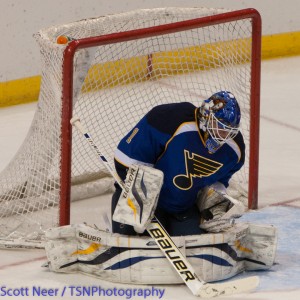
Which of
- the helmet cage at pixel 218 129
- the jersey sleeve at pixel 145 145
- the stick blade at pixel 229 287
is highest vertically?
the helmet cage at pixel 218 129

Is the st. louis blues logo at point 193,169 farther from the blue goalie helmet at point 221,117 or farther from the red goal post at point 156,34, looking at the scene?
the red goal post at point 156,34

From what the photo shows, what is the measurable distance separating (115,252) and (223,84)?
1.39m

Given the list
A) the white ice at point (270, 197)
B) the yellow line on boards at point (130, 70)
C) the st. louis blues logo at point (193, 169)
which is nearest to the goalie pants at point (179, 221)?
the st. louis blues logo at point (193, 169)

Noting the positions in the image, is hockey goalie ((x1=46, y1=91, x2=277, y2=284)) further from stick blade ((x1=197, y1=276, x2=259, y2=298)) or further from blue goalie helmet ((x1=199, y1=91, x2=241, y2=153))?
stick blade ((x1=197, y1=276, x2=259, y2=298))

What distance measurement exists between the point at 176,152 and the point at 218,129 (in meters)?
0.22

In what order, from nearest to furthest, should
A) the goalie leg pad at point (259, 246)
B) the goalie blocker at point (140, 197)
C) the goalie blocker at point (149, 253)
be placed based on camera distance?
the goalie blocker at point (140, 197)
the goalie blocker at point (149, 253)
the goalie leg pad at point (259, 246)

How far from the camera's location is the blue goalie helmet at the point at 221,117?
4.76m

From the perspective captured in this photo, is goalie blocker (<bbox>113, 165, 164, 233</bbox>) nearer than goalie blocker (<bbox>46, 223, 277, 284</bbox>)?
Yes

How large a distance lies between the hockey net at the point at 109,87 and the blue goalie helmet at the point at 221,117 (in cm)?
57

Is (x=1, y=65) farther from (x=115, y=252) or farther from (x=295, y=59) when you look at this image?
(x=115, y=252)

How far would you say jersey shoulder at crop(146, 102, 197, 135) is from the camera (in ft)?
16.0

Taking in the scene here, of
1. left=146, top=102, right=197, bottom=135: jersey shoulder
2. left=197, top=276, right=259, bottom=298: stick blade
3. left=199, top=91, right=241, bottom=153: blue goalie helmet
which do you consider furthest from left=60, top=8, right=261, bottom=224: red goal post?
left=197, top=276, right=259, bottom=298: stick blade

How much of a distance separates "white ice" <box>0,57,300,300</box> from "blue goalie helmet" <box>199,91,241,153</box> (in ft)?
1.93

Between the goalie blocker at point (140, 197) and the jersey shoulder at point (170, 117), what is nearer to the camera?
the goalie blocker at point (140, 197)
